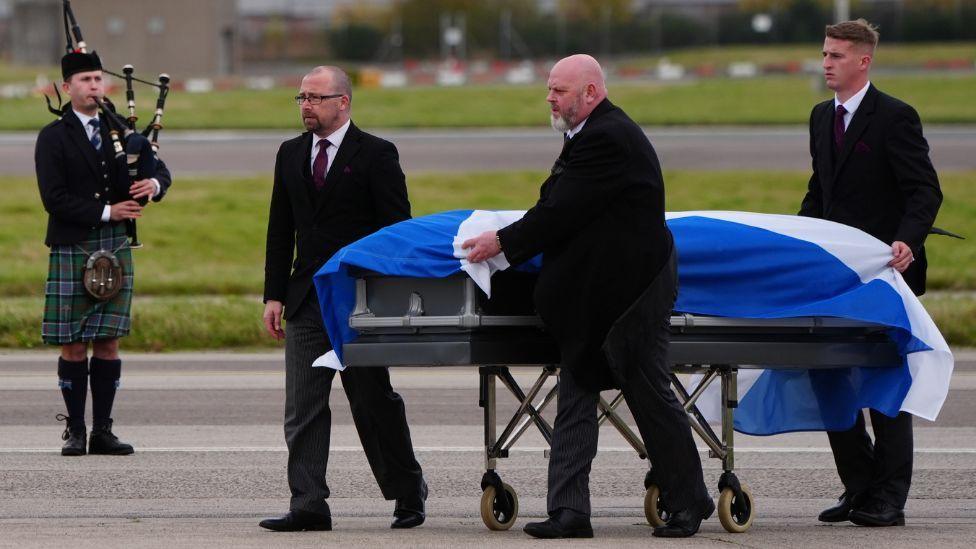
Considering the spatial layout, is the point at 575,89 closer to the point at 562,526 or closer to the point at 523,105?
the point at 562,526

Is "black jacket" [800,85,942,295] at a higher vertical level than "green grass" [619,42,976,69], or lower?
higher

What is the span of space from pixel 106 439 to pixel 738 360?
376 cm

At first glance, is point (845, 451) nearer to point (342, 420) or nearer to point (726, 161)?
point (342, 420)

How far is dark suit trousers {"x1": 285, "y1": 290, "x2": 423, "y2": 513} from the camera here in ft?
21.5

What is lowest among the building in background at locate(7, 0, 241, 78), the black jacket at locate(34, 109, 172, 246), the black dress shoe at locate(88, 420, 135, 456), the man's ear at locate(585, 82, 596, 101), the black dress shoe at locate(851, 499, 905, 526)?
the building in background at locate(7, 0, 241, 78)

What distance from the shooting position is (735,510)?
6457 millimetres

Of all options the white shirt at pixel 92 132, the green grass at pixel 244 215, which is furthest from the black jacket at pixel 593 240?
the green grass at pixel 244 215

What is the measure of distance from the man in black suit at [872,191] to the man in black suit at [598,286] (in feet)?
3.26

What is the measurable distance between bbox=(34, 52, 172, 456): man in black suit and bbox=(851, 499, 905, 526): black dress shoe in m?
3.89

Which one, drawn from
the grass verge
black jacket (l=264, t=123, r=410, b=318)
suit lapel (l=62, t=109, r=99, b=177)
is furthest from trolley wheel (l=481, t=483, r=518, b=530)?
the grass verge

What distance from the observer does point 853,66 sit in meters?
6.93

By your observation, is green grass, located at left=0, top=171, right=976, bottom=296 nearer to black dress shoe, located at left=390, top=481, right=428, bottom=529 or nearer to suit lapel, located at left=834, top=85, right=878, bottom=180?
black dress shoe, located at left=390, top=481, right=428, bottom=529

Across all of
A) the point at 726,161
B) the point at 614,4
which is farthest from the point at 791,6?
the point at 726,161

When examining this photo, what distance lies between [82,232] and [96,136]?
20.4 inches
